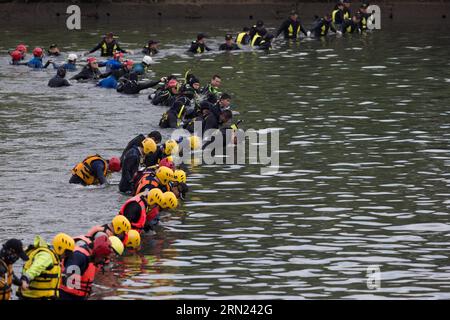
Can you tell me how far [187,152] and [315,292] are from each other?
16.3 meters

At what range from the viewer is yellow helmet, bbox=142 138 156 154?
1368 inches

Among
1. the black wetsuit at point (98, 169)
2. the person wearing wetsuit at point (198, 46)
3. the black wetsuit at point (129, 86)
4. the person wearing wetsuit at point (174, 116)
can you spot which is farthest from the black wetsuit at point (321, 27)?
the black wetsuit at point (98, 169)

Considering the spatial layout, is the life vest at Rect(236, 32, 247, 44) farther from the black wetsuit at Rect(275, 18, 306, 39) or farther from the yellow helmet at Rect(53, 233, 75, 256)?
the yellow helmet at Rect(53, 233, 75, 256)

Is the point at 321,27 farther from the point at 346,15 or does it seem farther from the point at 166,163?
the point at 166,163

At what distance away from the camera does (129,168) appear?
113 feet

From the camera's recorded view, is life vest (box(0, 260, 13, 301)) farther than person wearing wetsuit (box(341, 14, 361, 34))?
No

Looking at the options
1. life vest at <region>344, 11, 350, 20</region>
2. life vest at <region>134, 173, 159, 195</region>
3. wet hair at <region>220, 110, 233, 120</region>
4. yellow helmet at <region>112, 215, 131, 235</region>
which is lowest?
yellow helmet at <region>112, 215, 131, 235</region>

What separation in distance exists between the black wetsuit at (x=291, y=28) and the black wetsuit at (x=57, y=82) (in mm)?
17770

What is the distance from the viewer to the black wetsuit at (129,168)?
34.5 metres

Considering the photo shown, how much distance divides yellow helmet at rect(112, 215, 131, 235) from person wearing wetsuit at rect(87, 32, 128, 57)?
113 ft

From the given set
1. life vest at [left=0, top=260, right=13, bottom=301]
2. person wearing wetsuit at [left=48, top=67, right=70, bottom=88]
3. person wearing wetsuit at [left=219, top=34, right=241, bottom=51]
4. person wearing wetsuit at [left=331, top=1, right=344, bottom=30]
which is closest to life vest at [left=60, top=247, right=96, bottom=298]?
life vest at [left=0, top=260, right=13, bottom=301]

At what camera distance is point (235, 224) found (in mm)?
31250

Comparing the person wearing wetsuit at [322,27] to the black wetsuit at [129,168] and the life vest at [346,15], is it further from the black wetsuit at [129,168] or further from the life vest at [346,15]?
the black wetsuit at [129,168]
